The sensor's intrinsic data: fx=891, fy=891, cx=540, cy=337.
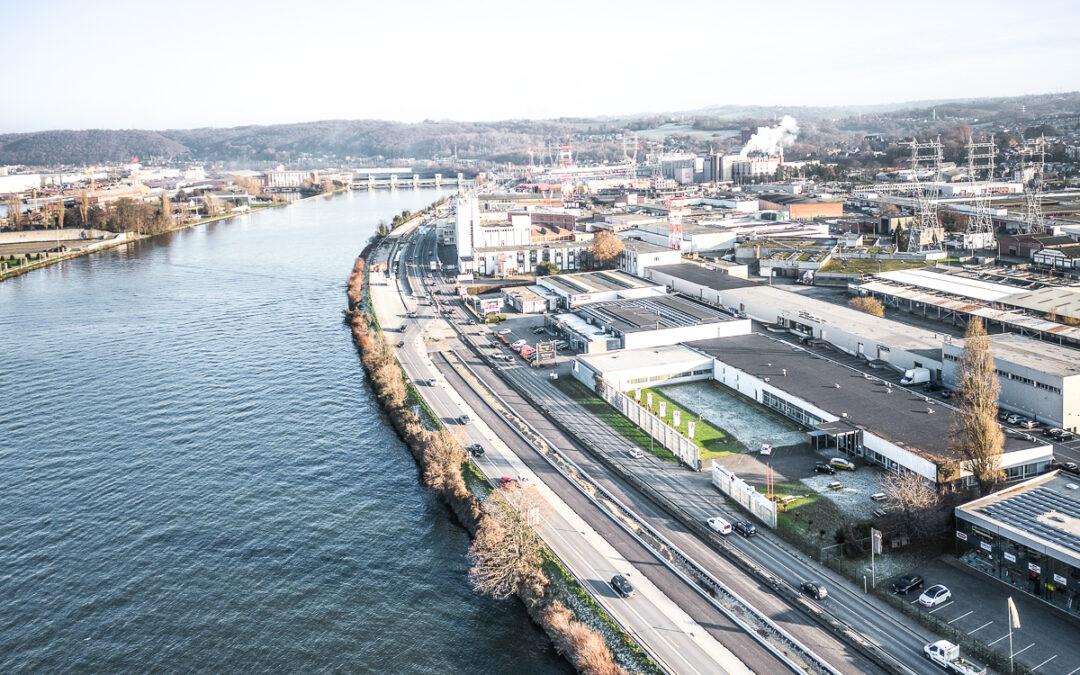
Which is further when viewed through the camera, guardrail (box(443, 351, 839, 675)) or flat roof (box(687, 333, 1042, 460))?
flat roof (box(687, 333, 1042, 460))

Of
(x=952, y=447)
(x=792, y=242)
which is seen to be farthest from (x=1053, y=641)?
(x=792, y=242)

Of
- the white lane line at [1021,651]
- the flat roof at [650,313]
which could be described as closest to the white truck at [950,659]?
the white lane line at [1021,651]

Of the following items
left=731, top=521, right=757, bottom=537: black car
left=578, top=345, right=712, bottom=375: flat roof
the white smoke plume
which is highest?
the white smoke plume

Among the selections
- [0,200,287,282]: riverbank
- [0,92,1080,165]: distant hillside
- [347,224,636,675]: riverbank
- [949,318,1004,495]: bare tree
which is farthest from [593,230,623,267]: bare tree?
[0,92,1080,165]: distant hillside

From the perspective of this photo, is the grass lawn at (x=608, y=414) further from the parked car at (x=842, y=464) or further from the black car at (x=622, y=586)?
the black car at (x=622, y=586)

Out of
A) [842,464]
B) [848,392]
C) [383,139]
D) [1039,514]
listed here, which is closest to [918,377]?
[848,392]

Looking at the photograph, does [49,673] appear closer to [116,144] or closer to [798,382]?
[798,382]

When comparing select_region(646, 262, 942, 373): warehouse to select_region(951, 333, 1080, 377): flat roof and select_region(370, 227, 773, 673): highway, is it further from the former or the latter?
select_region(370, 227, 773, 673): highway
